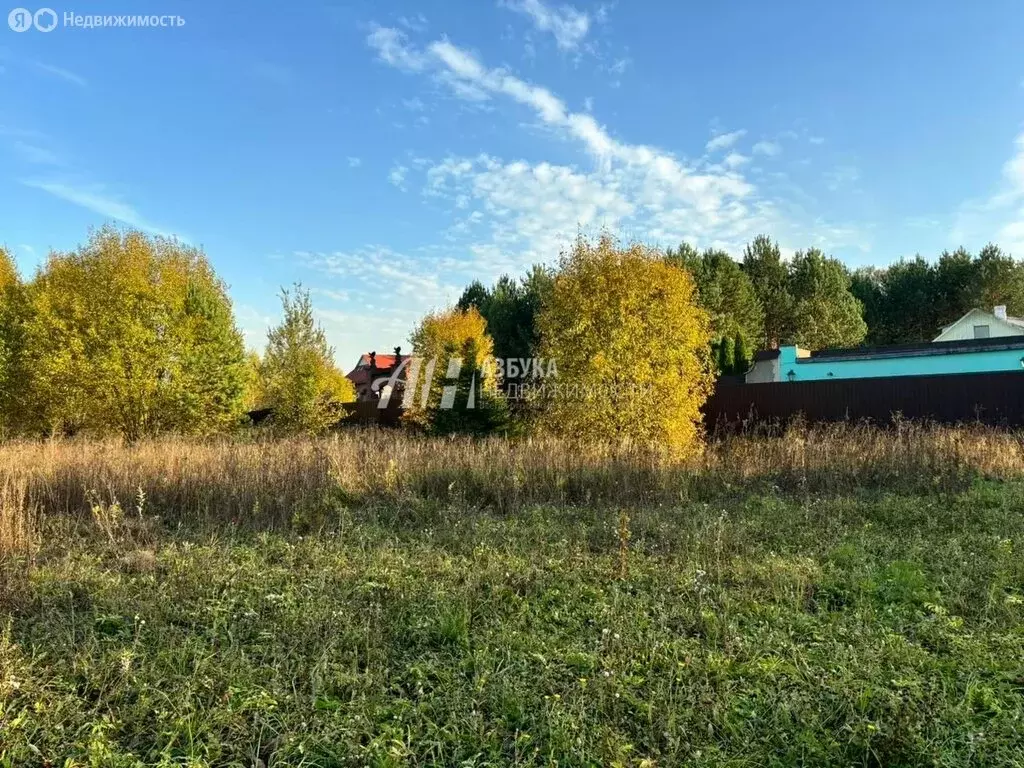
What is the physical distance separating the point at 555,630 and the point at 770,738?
1.26m

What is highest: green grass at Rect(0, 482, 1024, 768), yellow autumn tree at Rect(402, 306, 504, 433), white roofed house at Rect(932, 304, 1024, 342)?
white roofed house at Rect(932, 304, 1024, 342)

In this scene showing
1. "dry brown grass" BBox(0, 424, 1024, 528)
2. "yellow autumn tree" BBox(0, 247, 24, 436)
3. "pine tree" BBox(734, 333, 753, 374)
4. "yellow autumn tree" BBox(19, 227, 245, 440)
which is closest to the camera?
"dry brown grass" BBox(0, 424, 1024, 528)

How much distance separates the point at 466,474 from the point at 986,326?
32169mm

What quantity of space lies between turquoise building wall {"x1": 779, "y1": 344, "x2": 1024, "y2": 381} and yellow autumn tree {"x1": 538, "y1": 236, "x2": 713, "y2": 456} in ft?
29.3

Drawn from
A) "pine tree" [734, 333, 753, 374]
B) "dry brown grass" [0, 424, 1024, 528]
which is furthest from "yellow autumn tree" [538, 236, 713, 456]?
"pine tree" [734, 333, 753, 374]

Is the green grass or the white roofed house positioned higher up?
the white roofed house

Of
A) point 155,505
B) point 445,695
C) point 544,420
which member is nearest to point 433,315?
point 544,420

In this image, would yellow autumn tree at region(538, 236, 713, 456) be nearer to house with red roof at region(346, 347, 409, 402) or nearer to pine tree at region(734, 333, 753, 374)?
pine tree at region(734, 333, 753, 374)

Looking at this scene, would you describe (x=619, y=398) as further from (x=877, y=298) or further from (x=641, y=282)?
(x=877, y=298)

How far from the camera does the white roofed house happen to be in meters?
27.5

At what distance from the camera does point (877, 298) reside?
37.9m

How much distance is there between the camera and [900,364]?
69.9ft

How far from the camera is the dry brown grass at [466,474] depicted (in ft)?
21.7

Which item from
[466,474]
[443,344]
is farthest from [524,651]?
[443,344]
